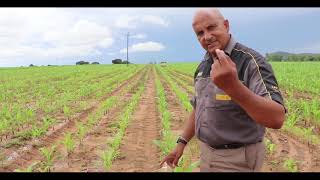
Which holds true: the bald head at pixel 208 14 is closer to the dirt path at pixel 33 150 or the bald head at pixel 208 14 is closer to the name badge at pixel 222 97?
the name badge at pixel 222 97

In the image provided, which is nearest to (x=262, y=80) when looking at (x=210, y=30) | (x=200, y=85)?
(x=210, y=30)

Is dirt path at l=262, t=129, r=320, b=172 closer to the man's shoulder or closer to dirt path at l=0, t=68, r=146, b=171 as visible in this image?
dirt path at l=0, t=68, r=146, b=171

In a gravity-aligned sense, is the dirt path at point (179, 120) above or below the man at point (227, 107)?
below

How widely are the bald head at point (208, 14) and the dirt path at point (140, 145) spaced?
380 cm

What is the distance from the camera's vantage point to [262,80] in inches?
75.9

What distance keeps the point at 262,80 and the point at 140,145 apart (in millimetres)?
5621

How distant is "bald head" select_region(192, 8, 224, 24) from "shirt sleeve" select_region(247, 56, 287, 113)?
0.86 feet

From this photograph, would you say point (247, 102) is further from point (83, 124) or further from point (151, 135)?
point (83, 124)

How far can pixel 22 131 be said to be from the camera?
28.4 feet

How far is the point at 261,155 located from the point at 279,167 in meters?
3.95

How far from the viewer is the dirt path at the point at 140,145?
20.2 feet

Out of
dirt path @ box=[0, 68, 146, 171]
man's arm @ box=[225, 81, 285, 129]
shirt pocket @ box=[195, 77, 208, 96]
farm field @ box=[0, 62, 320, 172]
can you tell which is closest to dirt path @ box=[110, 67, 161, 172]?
farm field @ box=[0, 62, 320, 172]

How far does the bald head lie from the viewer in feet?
7.00

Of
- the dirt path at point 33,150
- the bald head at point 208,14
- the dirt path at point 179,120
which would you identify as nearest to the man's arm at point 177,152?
the bald head at point 208,14
